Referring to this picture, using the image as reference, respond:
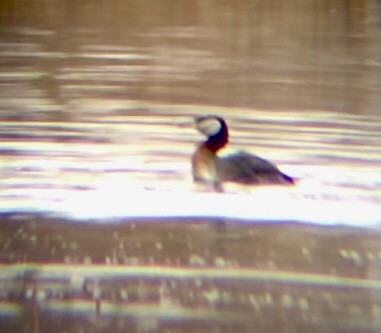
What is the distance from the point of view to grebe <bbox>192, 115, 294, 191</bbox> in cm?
115

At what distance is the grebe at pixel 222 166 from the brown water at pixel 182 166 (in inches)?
0.7

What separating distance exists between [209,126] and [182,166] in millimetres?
76

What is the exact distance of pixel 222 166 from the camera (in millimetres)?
1163

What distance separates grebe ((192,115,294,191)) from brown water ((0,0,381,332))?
0.02 m

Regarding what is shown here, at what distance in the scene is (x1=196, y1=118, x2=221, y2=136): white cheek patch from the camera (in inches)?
45.8

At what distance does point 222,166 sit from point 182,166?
0.06m

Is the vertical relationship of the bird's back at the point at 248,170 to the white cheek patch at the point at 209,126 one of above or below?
below

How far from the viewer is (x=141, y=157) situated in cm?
118

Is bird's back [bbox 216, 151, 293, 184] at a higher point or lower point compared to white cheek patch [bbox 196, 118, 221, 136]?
lower

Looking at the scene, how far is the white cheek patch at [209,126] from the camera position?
3.82ft

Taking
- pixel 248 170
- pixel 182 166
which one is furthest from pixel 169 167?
pixel 248 170

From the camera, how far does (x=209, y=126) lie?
117 cm

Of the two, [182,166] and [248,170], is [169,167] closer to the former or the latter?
[182,166]

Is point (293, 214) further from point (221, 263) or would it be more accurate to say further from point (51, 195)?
point (51, 195)
